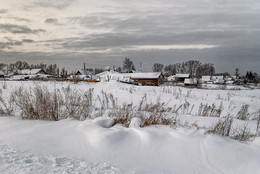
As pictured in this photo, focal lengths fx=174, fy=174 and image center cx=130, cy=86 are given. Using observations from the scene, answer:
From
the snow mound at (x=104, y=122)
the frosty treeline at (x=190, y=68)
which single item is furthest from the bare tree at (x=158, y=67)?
the snow mound at (x=104, y=122)

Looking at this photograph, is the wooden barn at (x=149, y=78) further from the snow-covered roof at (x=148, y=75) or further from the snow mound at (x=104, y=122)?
the snow mound at (x=104, y=122)

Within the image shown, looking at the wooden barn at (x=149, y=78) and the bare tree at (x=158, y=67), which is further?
the bare tree at (x=158, y=67)

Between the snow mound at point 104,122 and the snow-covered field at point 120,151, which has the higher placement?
the snow mound at point 104,122

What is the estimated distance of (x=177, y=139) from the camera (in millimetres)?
2838

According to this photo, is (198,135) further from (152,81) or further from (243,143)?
(152,81)

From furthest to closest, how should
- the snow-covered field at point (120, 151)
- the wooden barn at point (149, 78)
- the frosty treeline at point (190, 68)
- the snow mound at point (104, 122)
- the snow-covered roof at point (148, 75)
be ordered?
the frosty treeline at point (190, 68) → the snow-covered roof at point (148, 75) → the wooden barn at point (149, 78) → the snow mound at point (104, 122) → the snow-covered field at point (120, 151)

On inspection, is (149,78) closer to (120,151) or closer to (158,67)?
(120,151)

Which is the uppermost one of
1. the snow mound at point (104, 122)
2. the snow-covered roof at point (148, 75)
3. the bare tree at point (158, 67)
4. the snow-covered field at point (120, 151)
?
the bare tree at point (158, 67)

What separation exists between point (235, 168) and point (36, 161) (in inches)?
102

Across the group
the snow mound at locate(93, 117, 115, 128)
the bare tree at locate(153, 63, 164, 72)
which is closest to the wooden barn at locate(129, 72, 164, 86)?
the snow mound at locate(93, 117, 115, 128)

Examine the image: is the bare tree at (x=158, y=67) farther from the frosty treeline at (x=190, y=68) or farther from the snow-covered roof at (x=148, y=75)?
the snow-covered roof at (x=148, y=75)

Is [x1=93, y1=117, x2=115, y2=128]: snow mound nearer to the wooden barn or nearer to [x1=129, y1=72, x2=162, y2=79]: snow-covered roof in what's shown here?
the wooden barn

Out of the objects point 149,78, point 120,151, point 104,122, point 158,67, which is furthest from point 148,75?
point 158,67

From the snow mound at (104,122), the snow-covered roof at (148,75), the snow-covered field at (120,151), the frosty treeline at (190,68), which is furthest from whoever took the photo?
the frosty treeline at (190,68)
